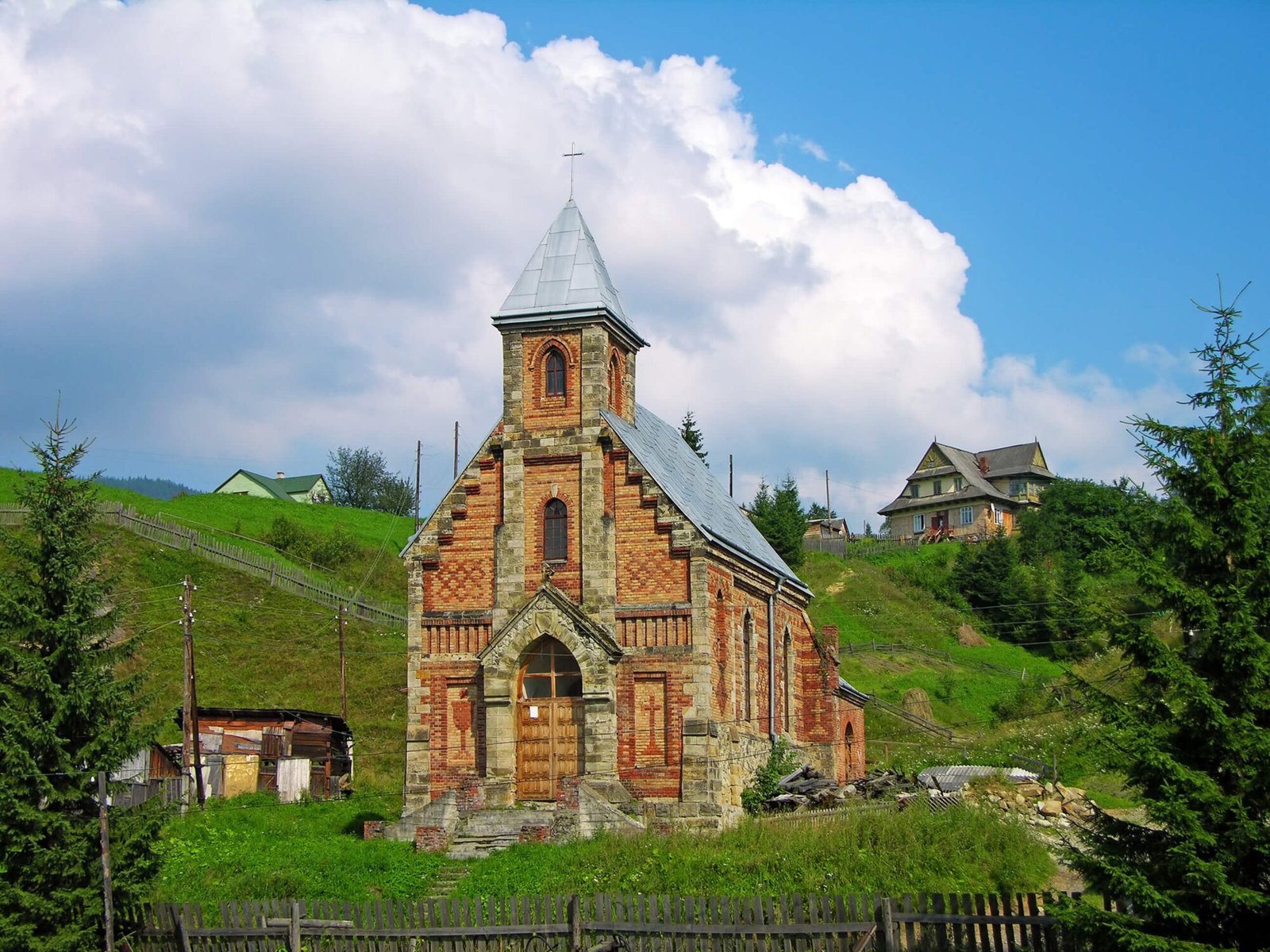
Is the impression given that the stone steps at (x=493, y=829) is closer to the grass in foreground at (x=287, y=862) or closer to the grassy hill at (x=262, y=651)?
the grass in foreground at (x=287, y=862)

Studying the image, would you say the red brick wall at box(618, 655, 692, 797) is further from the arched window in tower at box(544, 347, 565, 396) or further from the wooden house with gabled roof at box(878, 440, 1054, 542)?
the wooden house with gabled roof at box(878, 440, 1054, 542)

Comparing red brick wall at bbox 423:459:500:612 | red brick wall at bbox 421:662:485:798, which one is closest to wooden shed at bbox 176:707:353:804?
red brick wall at bbox 421:662:485:798

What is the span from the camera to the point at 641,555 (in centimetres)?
2923

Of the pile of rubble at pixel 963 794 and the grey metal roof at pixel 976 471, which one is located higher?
the grey metal roof at pixel 976 471

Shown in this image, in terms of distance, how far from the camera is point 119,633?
54.3 metres

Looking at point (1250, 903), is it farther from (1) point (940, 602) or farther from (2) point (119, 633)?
(1) point (940, 602)

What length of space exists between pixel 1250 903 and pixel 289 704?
42.6 meters

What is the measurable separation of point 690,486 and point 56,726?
19374 mm

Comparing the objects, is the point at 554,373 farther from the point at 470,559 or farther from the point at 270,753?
the point at 270,753

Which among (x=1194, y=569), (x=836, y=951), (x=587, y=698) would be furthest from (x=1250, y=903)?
(x=587, y=698)

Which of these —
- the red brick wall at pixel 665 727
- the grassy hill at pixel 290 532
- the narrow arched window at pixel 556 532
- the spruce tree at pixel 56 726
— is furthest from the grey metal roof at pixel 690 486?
the grassy hill at pixel 290 532

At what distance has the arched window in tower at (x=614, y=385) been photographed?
31395 mm

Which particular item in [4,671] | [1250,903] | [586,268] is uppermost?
[586,268]

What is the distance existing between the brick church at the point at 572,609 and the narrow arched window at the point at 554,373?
41 mm
